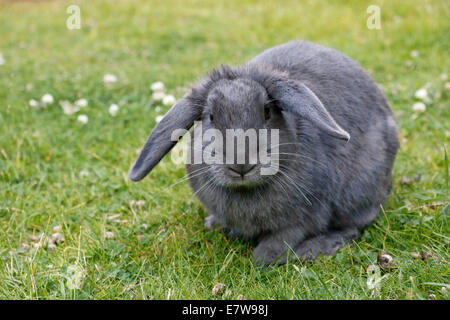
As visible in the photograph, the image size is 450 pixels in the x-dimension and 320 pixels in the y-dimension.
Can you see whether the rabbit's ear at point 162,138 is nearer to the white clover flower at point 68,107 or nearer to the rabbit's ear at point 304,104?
the rabbit's ear at point 304,104

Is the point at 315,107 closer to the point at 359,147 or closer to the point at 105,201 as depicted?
the point at 359,147

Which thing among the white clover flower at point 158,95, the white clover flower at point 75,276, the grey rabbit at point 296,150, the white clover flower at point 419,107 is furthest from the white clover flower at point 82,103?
the white clover flower at point 419,107

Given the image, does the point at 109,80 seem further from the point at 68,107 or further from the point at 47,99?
the point at 47,99

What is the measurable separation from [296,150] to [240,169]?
0.67 meters

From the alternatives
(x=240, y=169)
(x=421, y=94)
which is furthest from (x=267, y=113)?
(x=421, y=94)

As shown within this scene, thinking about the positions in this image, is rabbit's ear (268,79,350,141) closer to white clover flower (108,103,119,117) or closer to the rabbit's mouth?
the rabbit's mouth

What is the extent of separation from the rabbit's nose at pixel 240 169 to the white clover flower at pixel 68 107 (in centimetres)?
354

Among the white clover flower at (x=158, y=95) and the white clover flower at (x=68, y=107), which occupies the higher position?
the white clover flower at (x=158, y=95)

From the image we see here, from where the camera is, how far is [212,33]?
956 cm

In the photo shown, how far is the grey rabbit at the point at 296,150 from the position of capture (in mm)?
3561

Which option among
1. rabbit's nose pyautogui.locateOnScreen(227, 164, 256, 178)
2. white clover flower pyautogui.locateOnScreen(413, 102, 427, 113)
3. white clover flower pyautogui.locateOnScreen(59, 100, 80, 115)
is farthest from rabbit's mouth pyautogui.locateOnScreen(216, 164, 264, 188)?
white clover flower pyautogui.locateOnScreen(59, 100, 80, 115)

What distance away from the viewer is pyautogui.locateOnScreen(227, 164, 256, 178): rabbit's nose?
336 cm

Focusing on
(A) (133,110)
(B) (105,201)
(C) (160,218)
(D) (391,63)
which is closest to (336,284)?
(C) (160,218)

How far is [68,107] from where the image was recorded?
6.37 metres
